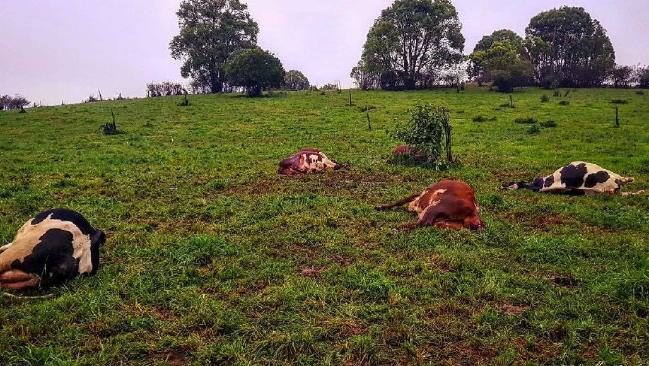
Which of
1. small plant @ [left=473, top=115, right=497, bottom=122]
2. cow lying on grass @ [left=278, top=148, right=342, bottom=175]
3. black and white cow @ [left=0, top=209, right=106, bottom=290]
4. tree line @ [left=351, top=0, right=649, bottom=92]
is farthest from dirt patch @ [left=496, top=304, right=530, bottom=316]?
tree line @ [left=351, top=0, right=649, bottom=92]

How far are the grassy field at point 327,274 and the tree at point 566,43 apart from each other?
55.6m

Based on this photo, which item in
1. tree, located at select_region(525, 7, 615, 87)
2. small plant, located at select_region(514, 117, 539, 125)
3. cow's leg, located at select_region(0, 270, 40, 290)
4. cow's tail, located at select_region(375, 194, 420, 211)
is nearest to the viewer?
cow's leg, located at select_region(0, 270, 40, 290)

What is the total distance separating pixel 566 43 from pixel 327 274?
71.9 meters

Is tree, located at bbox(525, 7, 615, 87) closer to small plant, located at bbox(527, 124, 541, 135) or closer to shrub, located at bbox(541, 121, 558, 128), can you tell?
shrub, located at bbox(541, 121, 558, 128)

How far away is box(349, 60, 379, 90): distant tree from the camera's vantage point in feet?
201

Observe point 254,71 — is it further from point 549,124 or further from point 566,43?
point 566,43

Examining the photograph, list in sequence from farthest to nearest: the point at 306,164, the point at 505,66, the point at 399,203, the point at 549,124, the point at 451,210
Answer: the point at 505,66, the point at 549,124, the point at 306,164, the point at 399,203, the point at 451,210

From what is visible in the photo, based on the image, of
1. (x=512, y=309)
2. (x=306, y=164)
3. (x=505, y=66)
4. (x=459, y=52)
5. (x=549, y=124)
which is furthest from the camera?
(x=459, y=52)

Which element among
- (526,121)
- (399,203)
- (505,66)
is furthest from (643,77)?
(399,203)

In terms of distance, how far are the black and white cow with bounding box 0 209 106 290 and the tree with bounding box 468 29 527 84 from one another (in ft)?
189

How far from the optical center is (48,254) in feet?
21.6

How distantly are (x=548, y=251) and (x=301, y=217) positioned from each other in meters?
4.56

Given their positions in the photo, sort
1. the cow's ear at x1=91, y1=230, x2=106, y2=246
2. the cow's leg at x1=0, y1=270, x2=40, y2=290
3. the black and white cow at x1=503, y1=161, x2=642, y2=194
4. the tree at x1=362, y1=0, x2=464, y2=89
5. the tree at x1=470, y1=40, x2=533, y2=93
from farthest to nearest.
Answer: the tree at x1=362, y1=0, x2=464, y2=89 → the tree at x1=470, y1=40, x2=533, y2=93 → the black and white cow at x1=503, y1=161, x2=642, y2=194 → the cow's ear at x1=91, y1=230, x2=106, y2=246 → the cow's leg at x1=0, y1=270, x2=40, y2=290

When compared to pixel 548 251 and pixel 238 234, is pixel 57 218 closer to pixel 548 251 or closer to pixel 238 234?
pixel 238 234
